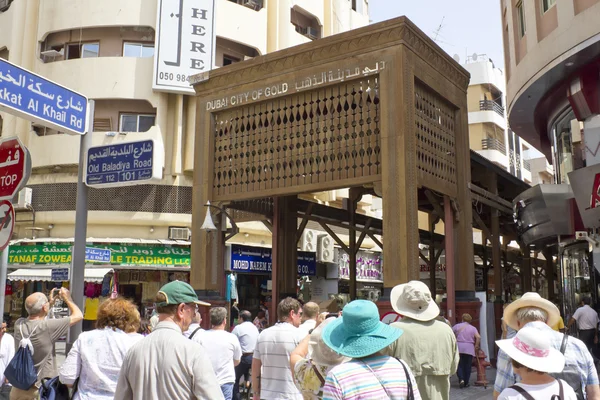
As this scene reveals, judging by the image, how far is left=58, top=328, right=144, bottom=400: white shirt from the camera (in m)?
4.57

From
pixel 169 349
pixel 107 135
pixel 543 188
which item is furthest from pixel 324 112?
pixel 107 135

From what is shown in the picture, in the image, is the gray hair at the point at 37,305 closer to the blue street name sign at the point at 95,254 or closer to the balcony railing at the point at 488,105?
the blue street name sign at the point at 95,254

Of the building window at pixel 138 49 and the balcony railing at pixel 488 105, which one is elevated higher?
the balcony railing at pixel 488 105

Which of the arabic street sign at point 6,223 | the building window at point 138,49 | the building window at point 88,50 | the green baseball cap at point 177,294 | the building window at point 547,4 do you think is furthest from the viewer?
the building window at point 88,50

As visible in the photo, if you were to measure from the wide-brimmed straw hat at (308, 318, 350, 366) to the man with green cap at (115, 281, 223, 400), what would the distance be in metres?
0.81

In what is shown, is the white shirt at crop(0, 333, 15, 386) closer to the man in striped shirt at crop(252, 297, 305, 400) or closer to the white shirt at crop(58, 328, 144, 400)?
the white shirt at crop(58, 328, 144, 400)

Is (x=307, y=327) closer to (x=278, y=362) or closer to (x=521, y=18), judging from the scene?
(x=278, y=362)

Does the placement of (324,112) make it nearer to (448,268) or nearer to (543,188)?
(448,268)

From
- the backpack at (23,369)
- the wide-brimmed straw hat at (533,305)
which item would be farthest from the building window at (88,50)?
the wide-brimmed straw hat at (533,305)

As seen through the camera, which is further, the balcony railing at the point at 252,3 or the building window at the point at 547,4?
the balcony railing at the point at 252,3

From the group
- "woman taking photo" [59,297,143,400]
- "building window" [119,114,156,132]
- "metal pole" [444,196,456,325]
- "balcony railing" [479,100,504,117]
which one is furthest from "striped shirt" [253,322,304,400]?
"balcony railing" [479,100,504,117]

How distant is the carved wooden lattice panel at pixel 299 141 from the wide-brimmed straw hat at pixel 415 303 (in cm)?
689

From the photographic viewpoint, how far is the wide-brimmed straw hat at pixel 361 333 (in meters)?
3.38

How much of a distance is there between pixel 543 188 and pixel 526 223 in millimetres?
1610
